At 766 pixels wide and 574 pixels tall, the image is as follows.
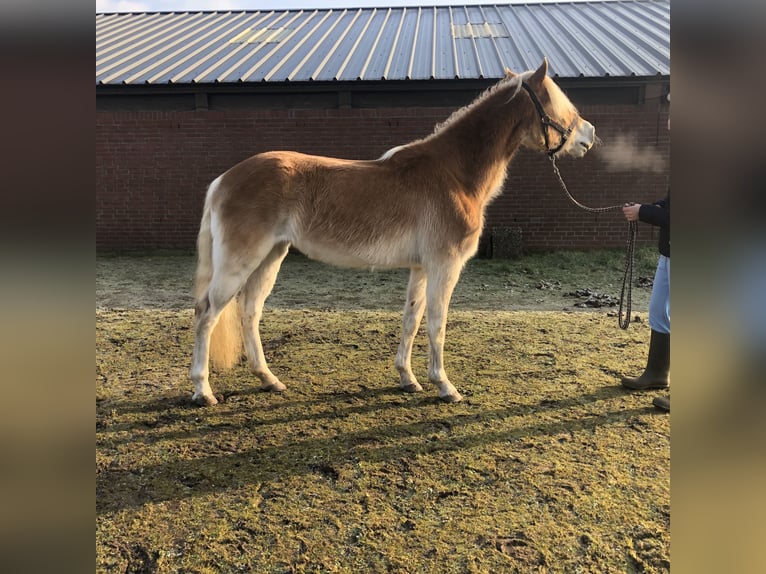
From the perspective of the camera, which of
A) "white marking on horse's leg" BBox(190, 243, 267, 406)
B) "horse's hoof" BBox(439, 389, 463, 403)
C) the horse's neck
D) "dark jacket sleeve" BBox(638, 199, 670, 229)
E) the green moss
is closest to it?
the green moss

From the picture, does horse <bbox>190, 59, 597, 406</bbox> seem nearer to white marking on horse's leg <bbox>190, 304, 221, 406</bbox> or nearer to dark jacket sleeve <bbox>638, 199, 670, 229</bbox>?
white marking on horse's leg <bbox>190, 304, 221, 406</bbox>

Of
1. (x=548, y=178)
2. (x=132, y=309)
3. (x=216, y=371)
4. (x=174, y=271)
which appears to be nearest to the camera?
(x=216, y=371)

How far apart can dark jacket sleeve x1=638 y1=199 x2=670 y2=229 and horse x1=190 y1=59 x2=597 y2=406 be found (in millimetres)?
813

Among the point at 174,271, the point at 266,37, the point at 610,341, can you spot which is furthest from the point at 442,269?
the point at 266,37

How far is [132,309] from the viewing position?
6105mm

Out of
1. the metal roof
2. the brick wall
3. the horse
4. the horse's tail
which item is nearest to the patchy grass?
the horse's tail

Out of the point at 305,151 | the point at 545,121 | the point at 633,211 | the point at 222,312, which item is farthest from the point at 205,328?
the point at 305,151

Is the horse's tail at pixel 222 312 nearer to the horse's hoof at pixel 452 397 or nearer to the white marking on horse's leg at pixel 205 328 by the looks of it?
the white marking on horse's leg at pixel 205 328

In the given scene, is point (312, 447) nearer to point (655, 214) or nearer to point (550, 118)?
point (655, 214)

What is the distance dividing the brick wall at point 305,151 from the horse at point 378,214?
5.94m

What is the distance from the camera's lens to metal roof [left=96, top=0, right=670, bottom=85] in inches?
378

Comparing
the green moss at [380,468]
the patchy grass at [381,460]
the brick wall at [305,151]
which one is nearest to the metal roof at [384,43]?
the brick wall at [305,151]
